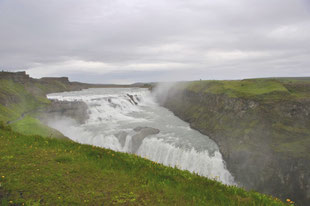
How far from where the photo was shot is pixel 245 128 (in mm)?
35312

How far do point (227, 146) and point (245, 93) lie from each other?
A: 15232mm

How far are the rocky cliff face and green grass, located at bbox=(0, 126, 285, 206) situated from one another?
2104cm

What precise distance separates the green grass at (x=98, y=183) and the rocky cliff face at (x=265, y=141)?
2104 centimetres

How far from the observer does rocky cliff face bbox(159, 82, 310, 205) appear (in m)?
24.0

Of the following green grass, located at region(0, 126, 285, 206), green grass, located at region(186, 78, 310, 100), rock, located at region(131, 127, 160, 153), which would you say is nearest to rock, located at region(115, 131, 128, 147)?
rock, located at region(131, 127, 160, 153)

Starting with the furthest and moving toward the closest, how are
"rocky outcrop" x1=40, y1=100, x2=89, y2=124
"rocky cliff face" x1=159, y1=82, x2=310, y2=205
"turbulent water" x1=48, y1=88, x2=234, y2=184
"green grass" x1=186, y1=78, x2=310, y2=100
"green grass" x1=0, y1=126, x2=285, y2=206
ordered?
"rocky outcrop" x1=40, y1=100, x2=89, y2=124 → "green grass" x1=186, y1=78, x2=310, y2=100 → "turbulent water" x1=48, y1=88, x2=234, y2=184 → "rocky cliff face" x1=159, y1=82, x2=310, y2=205 → "green grass" x1=0, y1=126, x2=285, y2=206

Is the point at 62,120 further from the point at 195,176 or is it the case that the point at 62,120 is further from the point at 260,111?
the point at 195,176

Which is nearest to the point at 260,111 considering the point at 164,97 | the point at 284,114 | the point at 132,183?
the point at 284,114

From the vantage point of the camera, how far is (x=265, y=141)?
1208 inches

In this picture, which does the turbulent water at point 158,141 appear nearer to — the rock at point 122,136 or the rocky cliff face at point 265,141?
the rock at point 122,136

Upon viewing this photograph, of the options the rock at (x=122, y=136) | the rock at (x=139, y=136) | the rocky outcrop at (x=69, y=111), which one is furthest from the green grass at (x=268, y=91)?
the rocky outcrop at (x=69, y=111)

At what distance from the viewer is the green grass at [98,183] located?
19.6 feet

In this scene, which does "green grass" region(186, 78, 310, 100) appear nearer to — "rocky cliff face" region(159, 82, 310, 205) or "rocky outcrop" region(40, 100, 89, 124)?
"rocky cliff face" region(159, 82, 310, 205)

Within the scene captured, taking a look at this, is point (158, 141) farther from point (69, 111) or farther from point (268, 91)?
point (69, 111)
